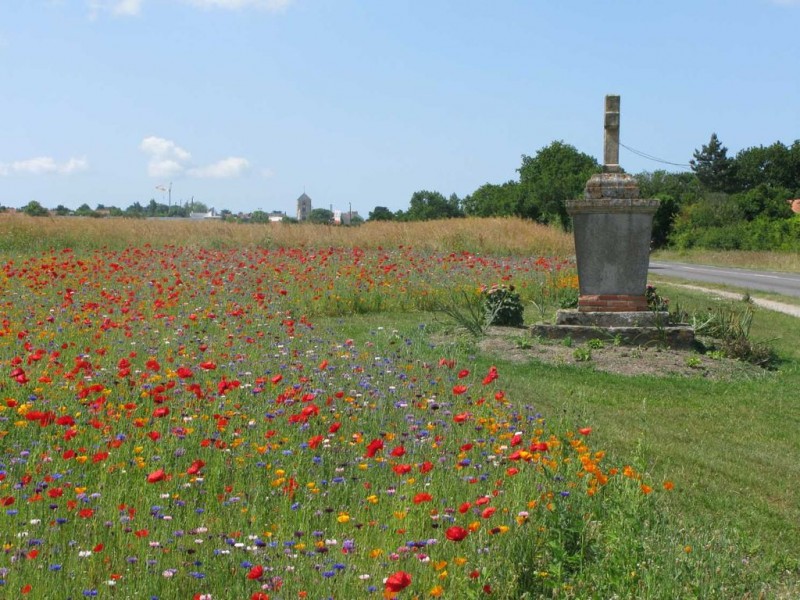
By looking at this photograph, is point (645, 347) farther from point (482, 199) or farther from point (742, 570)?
point (482, 199)

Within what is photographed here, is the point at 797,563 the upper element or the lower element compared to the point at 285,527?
lower

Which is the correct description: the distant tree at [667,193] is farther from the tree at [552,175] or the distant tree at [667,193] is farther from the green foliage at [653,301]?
the green foliage at [653,301]

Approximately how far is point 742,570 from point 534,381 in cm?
417

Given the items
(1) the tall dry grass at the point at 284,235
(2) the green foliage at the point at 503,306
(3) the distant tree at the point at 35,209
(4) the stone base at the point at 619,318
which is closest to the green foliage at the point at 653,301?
(4) the stone base at the point at 619,318

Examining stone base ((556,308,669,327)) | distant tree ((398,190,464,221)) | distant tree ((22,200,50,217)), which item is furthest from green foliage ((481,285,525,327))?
distant tree ((398,190,464,221))

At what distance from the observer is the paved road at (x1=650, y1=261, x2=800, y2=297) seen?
73.9ft

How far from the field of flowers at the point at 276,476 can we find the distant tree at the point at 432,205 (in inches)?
3572

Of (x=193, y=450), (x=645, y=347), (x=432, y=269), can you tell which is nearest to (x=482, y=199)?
(x=432, y=269)

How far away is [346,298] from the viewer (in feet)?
43.9

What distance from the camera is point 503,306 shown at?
37.8ft

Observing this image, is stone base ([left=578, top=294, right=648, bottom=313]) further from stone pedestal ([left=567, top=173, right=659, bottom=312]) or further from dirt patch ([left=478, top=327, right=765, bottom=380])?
dirt patch ([left=478, top=327, right=765, bottom=380])

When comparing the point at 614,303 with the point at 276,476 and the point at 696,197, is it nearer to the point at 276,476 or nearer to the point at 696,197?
the point at 276,476

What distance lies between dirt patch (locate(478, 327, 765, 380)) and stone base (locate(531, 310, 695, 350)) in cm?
15

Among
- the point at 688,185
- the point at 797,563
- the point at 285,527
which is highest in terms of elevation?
the point at 688,185
